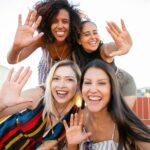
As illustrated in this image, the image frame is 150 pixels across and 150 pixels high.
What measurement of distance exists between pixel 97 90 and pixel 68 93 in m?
0.37

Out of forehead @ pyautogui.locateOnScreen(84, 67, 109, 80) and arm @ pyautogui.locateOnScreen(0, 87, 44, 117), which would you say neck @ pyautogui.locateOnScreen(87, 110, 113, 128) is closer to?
forehead @ pyautogui.locateOnScreen(84, 67, 109, 80)

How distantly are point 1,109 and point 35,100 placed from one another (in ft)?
1.28

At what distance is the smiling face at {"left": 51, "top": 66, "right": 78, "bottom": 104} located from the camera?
103 inches

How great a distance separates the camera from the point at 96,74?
237cm

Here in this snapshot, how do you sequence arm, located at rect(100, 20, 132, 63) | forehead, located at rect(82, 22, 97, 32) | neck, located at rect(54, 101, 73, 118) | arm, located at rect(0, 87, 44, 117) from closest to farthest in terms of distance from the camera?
arm, located at rect(0, 87, 44, 117), neck, located at rect(54, 101, 73, 118), arm, located at rect(100, 20, 132, 63), forehead, located at rect(82, 22, 97, 32)

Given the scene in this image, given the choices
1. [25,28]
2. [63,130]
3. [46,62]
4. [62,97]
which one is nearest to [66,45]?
[46,62]

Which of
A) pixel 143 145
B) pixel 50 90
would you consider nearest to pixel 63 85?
pixel 50 90

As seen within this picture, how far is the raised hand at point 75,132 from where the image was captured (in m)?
2.37

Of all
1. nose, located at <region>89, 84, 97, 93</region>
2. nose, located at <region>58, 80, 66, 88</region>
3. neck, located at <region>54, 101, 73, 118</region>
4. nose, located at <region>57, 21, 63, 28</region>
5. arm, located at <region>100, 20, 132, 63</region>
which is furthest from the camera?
nose, located at <region>57, 21, 63, 28</region>

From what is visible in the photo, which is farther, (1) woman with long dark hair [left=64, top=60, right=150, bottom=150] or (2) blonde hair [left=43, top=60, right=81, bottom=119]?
(2) blonde hair [left=43, top=60, right=81, bottom=119]

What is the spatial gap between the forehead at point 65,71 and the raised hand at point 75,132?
0.38 m

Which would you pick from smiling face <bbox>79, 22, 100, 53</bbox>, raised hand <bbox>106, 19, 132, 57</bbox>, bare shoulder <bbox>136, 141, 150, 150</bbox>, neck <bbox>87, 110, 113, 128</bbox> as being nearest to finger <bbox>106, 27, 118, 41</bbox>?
raised hand <bbox>106, 19, 132, 57</bbox>

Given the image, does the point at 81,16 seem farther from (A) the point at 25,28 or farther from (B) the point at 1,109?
(B) the point at 1,109

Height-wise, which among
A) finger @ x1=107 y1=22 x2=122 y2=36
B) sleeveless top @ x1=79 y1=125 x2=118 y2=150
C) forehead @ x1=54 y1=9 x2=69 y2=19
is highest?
forehead @ x1=54 y1=9 x2=69 y2=19
